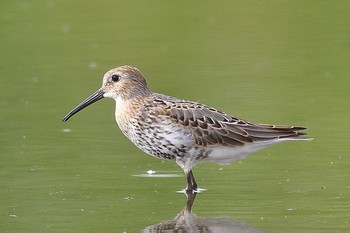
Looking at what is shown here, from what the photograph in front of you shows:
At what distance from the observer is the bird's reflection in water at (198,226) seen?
10.1m

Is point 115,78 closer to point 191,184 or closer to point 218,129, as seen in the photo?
point 218,129

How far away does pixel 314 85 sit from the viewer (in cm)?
1652

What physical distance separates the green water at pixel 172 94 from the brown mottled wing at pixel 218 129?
374 millimetres

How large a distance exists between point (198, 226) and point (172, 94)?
18.7ft

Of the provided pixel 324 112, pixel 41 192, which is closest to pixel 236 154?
pixel 41 192

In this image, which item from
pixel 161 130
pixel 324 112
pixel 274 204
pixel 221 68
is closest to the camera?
pixel 274 204

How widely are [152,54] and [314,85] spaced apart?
316 centimetres

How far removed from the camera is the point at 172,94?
15.9m

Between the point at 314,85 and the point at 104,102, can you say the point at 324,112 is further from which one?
the point at 104,102

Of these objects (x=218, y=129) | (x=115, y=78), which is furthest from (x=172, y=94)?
(x=218, y=129)

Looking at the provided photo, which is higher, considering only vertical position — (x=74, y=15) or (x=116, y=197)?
(x=74, y=15)

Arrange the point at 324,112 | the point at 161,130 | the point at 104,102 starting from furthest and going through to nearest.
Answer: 1. the point at 104,102
2. the point at 324,112
3. the point at 161,130

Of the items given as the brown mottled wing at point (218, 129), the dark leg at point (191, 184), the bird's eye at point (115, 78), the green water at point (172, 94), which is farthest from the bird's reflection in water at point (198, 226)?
the bird's eye at point (115, 78)

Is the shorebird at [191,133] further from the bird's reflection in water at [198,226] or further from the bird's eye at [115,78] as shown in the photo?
the bird's reflection in water at [198,226]
